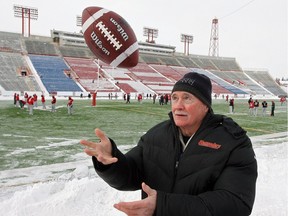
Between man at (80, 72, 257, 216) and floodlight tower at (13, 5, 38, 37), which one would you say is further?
floodlight tower at (13, 5, 38, 37)

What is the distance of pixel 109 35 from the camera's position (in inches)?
363

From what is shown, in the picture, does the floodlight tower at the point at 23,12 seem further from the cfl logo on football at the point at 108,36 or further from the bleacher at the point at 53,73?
the cfl logo on football at the point at 108,36

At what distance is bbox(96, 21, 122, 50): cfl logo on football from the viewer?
30.2 feet

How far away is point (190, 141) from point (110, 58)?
8.57m

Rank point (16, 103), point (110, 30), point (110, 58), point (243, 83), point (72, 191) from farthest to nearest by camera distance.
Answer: point (243, 83)
point (16, 103)
point (110, 58)
point (110, 30)
point (72, 191)

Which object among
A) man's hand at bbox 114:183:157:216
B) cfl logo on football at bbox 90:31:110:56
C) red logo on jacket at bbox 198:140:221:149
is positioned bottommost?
man's hand at bbox 114:183:157:216

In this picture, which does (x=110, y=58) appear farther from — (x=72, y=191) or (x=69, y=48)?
(x=69, y=48)

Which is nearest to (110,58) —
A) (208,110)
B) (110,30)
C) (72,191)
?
(110,30)

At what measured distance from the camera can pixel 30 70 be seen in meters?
43.6

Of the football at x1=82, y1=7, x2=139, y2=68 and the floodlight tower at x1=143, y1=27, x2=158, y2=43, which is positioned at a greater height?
the floodlight tower at x1=143, y1=27, x2=158, y2=43

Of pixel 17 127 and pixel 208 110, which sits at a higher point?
pixel 208 110

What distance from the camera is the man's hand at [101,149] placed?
1.60m

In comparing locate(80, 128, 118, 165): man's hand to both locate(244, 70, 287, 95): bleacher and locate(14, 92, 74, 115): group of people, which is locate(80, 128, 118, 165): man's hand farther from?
locate(244, 70, 287, 95): bleacher

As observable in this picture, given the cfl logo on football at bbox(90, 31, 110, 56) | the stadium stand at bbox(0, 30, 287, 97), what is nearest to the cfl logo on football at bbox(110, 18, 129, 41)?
the cfl logo on football at bbox(90, 31, 110, 56)
